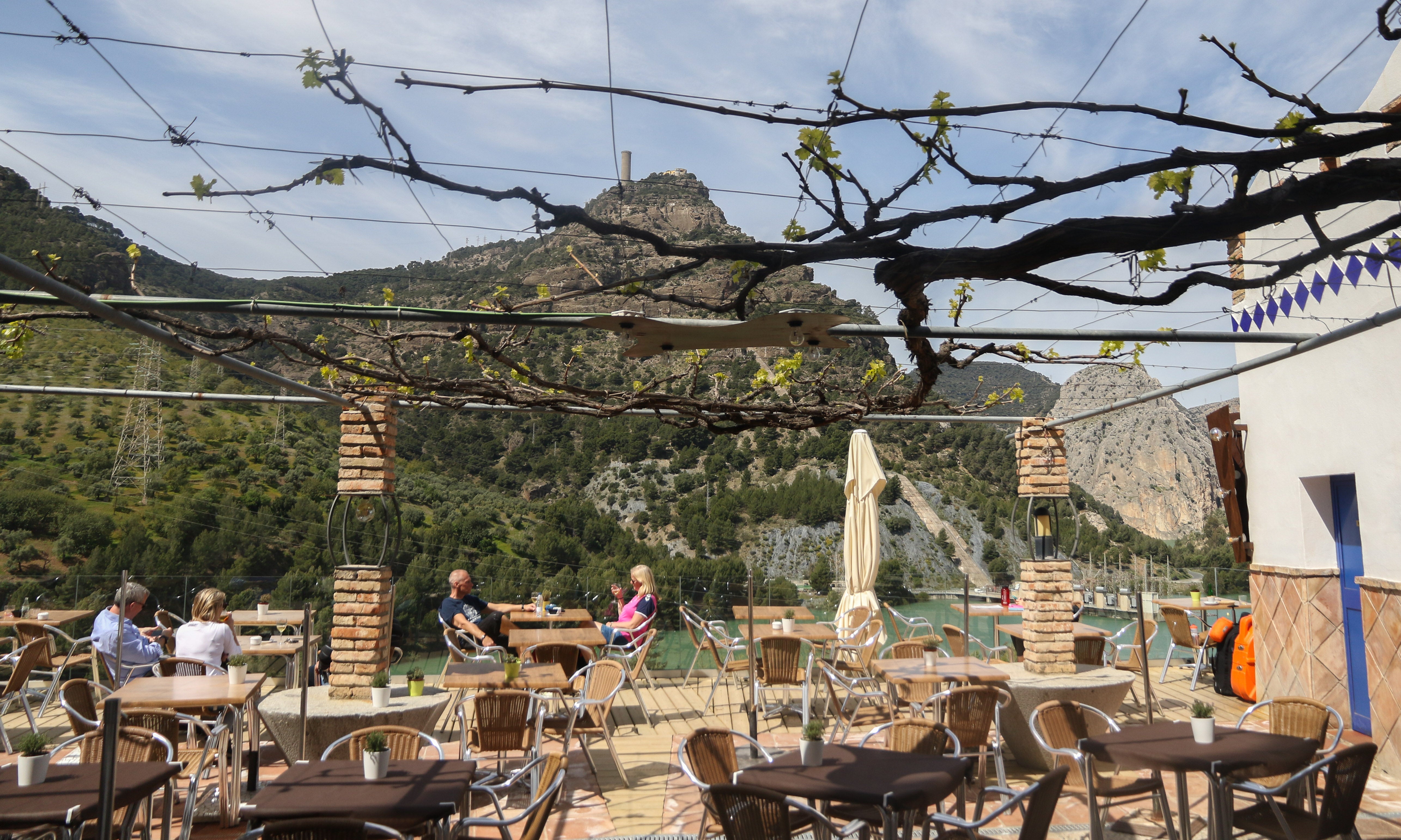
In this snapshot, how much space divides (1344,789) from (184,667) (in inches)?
227

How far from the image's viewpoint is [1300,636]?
670 centimetres

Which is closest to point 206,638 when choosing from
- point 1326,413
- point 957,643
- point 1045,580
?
point 1045,580

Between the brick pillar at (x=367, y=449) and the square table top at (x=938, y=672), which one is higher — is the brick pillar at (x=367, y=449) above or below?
above

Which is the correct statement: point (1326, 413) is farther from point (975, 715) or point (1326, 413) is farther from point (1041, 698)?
point (975, 715)

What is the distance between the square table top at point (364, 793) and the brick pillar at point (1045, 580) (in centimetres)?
415

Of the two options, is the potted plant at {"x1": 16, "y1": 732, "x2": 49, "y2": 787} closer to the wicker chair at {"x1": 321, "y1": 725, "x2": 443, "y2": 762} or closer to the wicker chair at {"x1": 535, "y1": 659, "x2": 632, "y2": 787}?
the wicker chair at {"x1": 321, "y1": 725, "x2": 443, "y2": 762}

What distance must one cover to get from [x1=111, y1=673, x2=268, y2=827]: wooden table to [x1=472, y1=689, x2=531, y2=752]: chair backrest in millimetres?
1159

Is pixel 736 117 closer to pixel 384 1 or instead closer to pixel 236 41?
pixel 384 1

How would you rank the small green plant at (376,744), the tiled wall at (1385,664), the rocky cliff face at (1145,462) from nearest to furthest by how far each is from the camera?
1. the small green plant at (376,744)
2. the tiled wall at (1385,664)
3. the rocky cliff face at (1145,462)

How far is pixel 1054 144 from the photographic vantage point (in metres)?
2.89

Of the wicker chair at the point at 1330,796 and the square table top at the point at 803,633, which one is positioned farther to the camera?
the square table top at the point at 803,633

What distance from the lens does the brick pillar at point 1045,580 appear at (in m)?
6.07

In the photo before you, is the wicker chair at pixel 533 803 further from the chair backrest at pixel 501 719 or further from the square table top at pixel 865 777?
the chair backrest at pixel 501 719

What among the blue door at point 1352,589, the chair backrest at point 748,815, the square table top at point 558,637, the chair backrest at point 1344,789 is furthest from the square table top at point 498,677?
the blue door at point 1352,589
